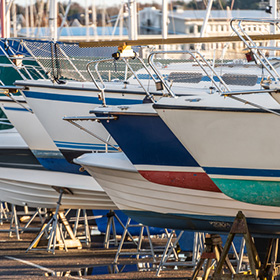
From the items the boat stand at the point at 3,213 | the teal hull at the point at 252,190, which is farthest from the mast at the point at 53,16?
the teal hull at the point at 252,190

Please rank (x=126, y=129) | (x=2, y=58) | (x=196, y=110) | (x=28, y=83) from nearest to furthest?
(x=196, y=110) → (x=126, y=129) → (x=28, y=83) → (x=2, y=58)

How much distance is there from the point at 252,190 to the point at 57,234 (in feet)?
16.8

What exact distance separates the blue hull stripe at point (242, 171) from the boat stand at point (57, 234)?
4.28 meters

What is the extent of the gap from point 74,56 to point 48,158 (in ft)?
5.69

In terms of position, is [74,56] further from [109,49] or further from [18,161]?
[18,161]

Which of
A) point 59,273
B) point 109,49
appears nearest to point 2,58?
point 109,49

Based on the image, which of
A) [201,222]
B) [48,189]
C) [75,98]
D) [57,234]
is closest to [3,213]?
[48,189]

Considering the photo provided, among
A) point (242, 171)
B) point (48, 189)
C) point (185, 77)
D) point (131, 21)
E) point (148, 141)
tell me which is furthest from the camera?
point (131, 21)

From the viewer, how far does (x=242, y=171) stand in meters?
8.88

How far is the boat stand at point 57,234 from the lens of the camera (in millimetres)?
12672

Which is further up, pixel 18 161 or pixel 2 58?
pixel 2 58

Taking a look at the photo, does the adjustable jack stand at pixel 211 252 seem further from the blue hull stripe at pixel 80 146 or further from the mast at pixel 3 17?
the mast at pixel 3 17

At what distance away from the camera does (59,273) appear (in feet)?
36.9

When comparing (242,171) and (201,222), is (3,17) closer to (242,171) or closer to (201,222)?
(201,222)
